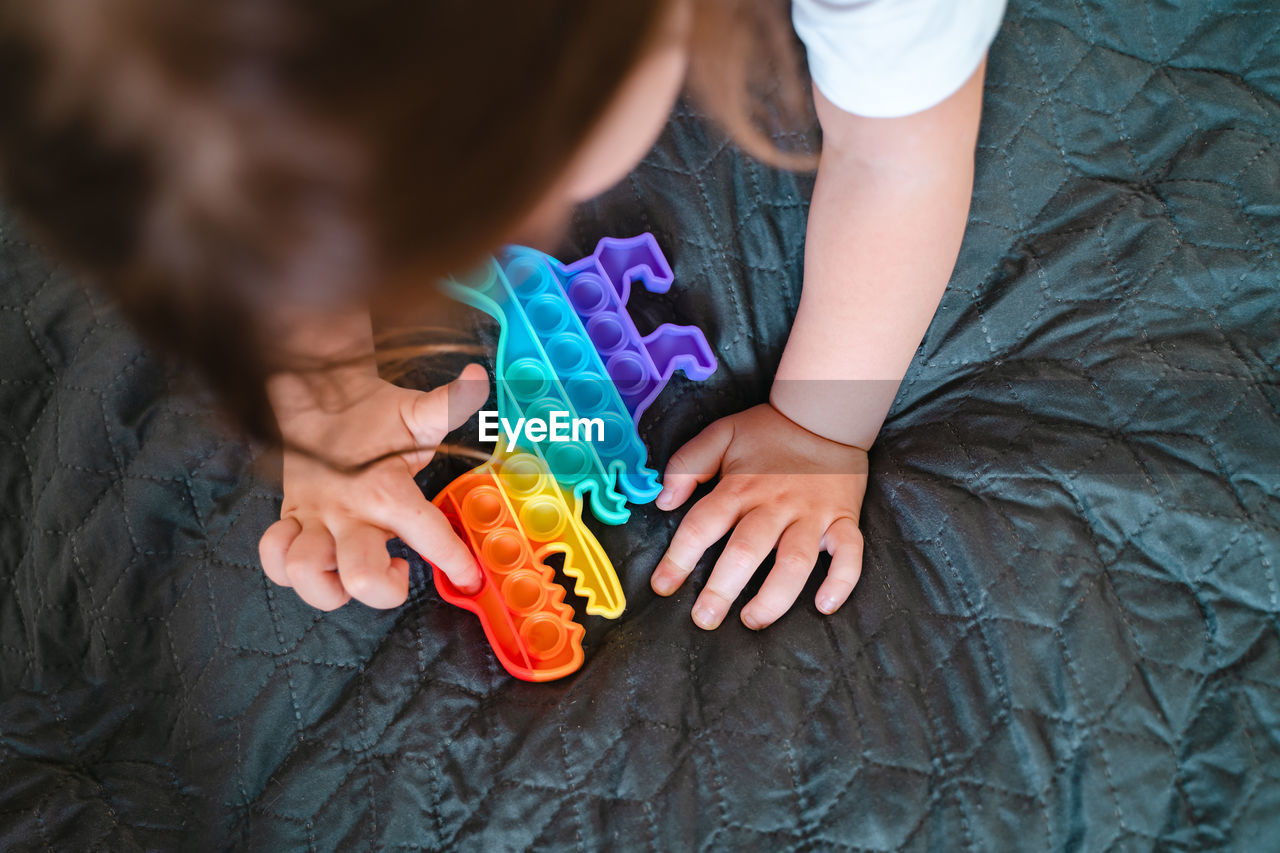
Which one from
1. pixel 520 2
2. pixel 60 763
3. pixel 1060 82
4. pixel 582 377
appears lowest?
pixel 60 763

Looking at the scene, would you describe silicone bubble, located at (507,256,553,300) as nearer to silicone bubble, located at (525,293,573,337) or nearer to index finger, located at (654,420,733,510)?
silicone bubble, located at (525,293,573,337)

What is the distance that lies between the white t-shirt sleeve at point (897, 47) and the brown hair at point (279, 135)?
17 centimetres

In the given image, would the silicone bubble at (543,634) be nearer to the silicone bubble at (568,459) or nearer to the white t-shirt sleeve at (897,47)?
the silicone bubble at (568,459)

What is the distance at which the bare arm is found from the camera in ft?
1.80

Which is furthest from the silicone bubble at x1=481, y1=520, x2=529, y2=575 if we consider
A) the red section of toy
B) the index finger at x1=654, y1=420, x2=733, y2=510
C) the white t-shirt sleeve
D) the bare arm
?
the white t-shirt sleeve

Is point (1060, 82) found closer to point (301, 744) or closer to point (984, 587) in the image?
point (984, 587)

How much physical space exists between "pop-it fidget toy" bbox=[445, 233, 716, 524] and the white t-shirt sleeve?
0.19 meters

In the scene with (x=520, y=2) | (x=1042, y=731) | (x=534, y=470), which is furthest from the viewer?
(x=534, y=470)

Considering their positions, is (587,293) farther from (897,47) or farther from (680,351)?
(897,47)

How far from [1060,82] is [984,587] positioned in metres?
0.42

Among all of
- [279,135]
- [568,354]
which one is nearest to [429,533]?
[568,354]

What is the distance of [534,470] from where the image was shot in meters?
0.58

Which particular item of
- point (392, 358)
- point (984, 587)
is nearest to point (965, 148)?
point (984, 587)

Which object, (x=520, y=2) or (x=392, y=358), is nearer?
(x=520, y=2)
